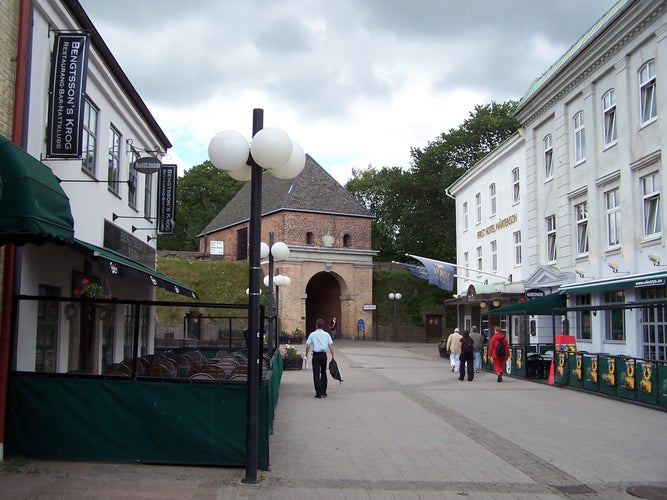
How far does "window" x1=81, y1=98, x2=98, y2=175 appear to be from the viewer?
12.0m

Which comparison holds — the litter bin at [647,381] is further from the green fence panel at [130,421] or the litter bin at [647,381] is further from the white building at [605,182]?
the green fence panel at [130,421]

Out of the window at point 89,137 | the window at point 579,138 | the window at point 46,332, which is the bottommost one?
the window at point 46,332

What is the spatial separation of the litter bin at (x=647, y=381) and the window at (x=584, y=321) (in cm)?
725

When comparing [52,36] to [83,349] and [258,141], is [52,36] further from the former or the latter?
[83,349]

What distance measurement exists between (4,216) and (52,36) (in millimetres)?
4633

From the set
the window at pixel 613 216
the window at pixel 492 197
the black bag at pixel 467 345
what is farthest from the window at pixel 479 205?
the black bag at pixel 467 345

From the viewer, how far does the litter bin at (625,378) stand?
1463cm

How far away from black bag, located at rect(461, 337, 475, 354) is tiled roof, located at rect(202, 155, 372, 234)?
27280mm

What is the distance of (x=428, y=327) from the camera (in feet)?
161

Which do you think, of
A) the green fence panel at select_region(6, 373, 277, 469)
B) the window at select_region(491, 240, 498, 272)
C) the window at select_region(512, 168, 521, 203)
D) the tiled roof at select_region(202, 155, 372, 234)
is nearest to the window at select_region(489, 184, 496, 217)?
the window at select_region(491, 240, 498, 272)

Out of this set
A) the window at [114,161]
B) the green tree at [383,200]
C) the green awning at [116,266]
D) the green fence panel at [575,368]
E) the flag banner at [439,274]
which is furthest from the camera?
the green tree at [383,200]

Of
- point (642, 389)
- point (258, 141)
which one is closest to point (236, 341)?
point (642, 389)

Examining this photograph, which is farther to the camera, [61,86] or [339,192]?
[339,192]

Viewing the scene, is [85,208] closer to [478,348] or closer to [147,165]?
[147,165]
